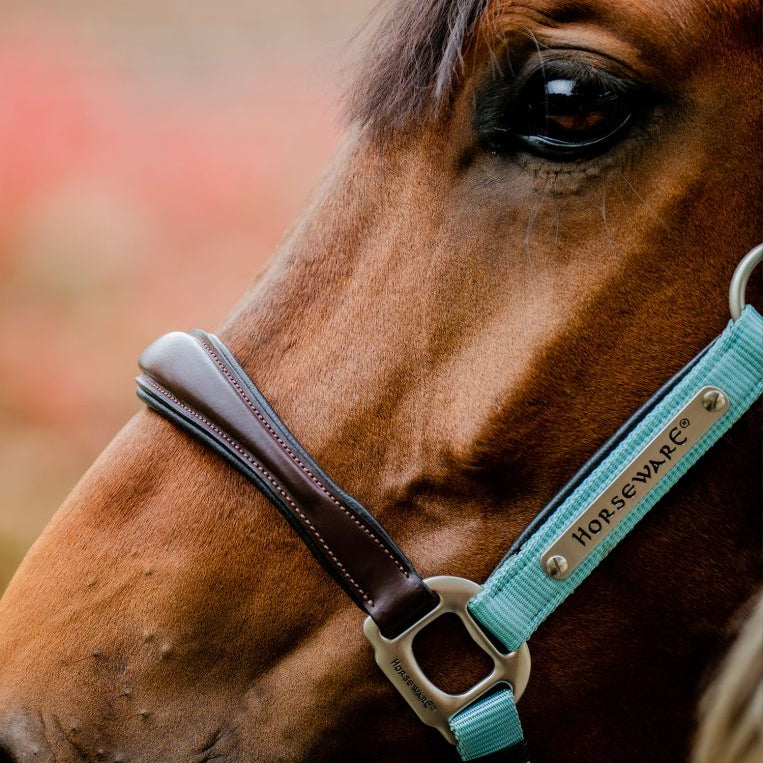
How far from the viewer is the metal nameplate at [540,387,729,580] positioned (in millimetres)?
1117

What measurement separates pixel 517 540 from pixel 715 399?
32 centimetres

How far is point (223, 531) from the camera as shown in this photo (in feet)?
3.98

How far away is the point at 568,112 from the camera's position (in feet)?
3.76

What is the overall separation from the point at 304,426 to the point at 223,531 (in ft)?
0.62

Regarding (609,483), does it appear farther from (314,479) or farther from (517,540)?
(314,479)

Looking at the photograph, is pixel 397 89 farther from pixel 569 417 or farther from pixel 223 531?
pixel 223 531

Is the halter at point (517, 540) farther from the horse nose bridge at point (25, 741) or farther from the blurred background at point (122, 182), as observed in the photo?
the blurred background at point (122, 182)

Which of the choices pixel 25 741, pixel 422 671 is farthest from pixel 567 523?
pixel 25 741

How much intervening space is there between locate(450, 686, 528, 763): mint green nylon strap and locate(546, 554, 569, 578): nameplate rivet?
192mm

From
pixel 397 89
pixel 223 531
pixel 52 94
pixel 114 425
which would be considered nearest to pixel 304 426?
pixel 223 531

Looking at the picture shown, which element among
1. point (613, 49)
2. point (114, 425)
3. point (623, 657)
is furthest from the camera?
point (114, 425)

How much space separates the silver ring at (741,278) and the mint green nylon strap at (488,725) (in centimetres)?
61

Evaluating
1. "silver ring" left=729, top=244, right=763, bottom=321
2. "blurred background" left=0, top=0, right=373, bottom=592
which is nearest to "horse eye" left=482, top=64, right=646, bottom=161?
"silver ring" left=729, top=244, right=763, bottom=321

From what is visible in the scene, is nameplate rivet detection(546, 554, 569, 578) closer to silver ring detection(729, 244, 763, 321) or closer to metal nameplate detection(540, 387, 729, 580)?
metal nameplate detection(540, 387, 729, 580)
